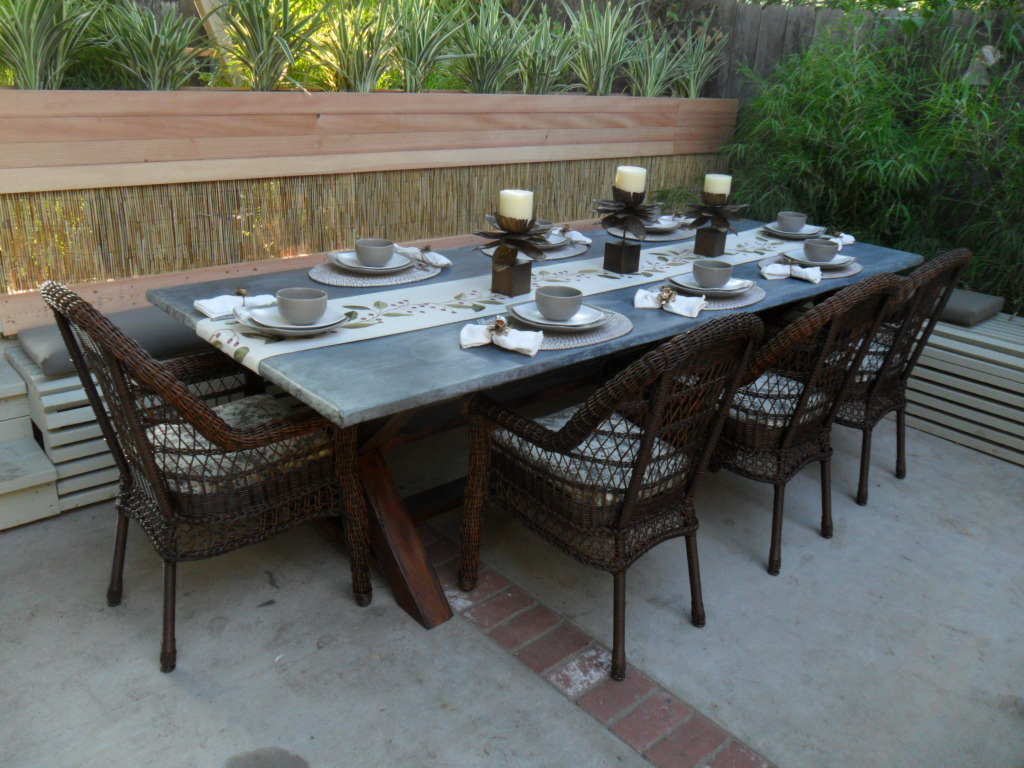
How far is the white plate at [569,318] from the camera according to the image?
2012 mm

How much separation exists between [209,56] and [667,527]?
8.83 ft

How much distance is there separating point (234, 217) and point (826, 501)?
2.33 m

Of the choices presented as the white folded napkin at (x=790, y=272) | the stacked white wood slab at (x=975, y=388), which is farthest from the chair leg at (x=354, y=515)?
the stacked white wood slab at (x=975, y=388)

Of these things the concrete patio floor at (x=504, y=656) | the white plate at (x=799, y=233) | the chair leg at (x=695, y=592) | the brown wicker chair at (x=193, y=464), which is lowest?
the concrete patio floor at (x=504, y=656)

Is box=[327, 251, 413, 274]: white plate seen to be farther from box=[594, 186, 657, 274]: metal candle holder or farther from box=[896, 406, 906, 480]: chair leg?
box=[896, 406, 906, 480]: chair leg

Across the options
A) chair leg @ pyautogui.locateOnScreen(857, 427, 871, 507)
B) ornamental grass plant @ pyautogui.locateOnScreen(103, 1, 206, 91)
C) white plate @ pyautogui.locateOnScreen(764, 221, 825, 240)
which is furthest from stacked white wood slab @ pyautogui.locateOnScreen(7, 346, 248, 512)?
white plate @ pyautogui.locateOnScreen(764, 221, 825, 240)

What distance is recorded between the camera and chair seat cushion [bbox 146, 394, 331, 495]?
5.90ft

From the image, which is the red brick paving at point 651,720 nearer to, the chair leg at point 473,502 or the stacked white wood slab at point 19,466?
the chair leg at point 473,502

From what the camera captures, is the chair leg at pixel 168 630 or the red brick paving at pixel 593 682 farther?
the chair leg at pixel 168 630

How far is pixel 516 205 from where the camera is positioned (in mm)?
2215

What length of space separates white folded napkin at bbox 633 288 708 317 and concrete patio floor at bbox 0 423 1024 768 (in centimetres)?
76

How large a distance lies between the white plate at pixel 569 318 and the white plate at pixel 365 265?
452 millimetres

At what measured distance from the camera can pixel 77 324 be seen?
5.28ft

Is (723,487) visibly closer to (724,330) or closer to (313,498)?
(724,330)
